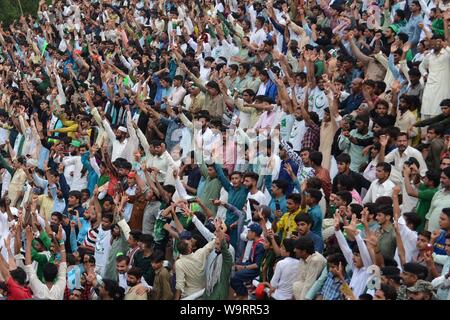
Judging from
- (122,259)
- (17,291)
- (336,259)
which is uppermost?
(336,259)

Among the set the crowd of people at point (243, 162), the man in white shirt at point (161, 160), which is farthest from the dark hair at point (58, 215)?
the man in white shirt at point (161, 160)

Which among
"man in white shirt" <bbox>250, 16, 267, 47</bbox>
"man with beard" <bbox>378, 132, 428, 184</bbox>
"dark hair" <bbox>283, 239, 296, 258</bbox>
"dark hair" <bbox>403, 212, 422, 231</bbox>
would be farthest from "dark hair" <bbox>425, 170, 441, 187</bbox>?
"man in white shirt" <bbox>250, 16, 267, 47</bbox>

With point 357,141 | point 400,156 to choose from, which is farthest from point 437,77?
point 400,156

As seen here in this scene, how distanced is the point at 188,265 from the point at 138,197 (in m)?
2.35

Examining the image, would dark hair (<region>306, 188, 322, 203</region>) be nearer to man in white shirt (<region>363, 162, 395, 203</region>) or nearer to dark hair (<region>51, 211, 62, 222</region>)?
man in white shirt (<region>363, 162, 395, 203</region>)

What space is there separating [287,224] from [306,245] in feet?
3.14

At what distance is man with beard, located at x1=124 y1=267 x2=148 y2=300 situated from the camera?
30.8 feet

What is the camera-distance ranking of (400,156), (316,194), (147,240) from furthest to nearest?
1. (400,156)
2. (147,240)
3. (316,194)

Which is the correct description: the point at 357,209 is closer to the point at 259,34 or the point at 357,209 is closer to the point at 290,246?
the point at 290,246

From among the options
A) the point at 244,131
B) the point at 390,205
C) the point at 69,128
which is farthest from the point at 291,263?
the point at 69,128

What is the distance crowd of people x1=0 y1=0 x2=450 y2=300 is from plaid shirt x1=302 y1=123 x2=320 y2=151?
0.08 ft

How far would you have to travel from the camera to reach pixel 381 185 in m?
10.3

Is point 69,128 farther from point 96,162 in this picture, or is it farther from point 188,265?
point 188,265
